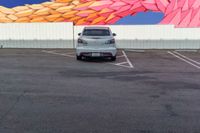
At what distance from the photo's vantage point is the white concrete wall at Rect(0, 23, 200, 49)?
80.6 feet

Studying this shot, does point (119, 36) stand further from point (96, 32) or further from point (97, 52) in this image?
point (97, 52)

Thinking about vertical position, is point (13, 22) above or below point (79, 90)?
above

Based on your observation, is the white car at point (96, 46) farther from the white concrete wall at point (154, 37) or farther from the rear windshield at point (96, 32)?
the white concrete wall at point (154, 37)

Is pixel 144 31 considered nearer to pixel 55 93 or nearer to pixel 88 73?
pixel 88 73

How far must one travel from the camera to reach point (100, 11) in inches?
962

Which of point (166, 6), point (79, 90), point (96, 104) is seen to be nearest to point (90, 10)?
point (166, 6)

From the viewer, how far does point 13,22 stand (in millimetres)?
25141

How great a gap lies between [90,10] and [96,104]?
16.6 metres

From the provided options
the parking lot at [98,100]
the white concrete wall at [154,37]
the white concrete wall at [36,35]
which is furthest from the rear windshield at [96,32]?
the white concrete wall at [36,35]

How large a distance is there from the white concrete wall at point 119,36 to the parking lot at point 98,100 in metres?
10.1

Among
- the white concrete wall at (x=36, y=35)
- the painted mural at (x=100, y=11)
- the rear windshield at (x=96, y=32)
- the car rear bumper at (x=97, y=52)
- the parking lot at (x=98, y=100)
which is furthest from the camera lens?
the white concrete wall at (x=36, y=35)

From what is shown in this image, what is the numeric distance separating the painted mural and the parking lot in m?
9.95

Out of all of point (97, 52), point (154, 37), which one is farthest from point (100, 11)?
point (97, 52)

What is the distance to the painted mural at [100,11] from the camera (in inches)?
947
